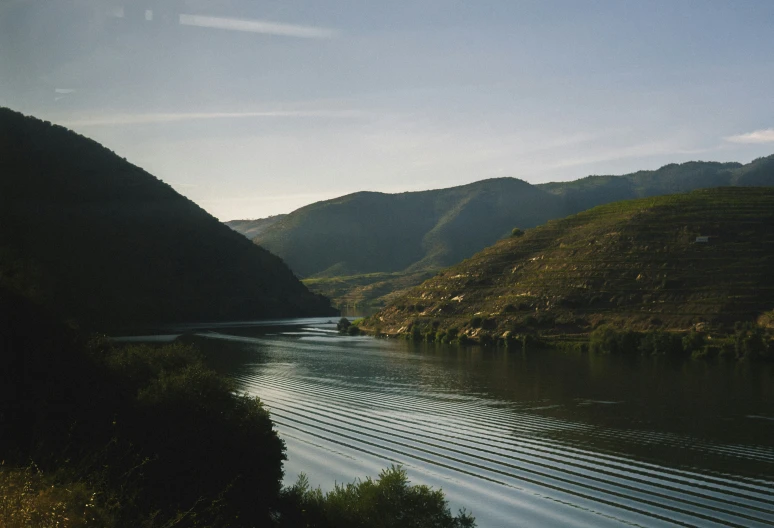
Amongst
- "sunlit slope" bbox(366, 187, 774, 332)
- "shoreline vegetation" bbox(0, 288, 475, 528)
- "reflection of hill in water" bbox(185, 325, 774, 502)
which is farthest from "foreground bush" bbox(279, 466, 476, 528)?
"sunlit slope" bbox(366, 187, 774, 332)

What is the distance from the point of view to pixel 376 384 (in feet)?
136

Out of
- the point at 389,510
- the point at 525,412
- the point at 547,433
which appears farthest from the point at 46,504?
the point at 525,412

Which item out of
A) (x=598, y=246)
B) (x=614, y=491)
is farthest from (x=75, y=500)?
(x=598, y=246)

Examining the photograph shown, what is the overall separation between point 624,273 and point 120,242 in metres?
69.9

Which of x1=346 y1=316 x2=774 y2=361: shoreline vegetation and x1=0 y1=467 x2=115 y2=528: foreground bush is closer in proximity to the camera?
x1=0 y1=467 x2=115 y2=528: foreground bush

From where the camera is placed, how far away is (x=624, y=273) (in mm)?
74125

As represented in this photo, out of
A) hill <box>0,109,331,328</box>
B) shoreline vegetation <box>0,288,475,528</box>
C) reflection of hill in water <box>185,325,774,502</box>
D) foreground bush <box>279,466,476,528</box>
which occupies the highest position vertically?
hill <box>0,109,331,328</box>

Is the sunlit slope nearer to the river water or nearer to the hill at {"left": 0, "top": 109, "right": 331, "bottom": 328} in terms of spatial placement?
the river water

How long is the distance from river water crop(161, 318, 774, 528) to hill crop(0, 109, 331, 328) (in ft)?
130

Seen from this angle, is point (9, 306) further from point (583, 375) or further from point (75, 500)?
point (583, 375)

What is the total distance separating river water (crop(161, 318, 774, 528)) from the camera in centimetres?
1731

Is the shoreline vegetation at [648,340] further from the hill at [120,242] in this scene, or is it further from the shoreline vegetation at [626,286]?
the hill at [120,242]

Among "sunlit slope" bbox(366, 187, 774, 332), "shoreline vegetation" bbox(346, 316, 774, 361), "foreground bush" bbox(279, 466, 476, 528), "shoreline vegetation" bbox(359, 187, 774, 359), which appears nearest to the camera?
"foreground bush" bbox(279, 466, 476, 528)

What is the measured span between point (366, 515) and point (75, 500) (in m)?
5.81
